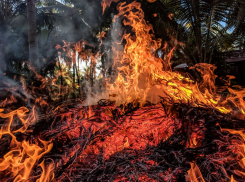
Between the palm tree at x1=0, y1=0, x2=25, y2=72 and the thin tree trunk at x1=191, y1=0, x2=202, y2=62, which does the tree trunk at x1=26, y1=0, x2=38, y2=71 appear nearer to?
the thin tree trunk at x1=191, y1=0, x2=202, y2=62

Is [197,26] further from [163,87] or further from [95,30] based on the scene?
[95,30]

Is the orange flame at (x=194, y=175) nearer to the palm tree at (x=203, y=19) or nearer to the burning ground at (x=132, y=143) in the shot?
the burning ground at (x=132, y=143)

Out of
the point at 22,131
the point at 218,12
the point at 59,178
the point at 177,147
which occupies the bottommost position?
the point at 59,178

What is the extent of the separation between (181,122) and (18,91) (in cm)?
715

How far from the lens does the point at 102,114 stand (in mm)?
2588

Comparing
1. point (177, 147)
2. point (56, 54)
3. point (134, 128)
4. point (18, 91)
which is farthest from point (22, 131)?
point (56, 54)

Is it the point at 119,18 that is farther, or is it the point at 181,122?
the point at 119,18

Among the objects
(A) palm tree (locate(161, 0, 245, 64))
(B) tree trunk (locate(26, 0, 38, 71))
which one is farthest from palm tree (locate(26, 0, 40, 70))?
(A) palm tree (locate(161, 0, 245, 64))

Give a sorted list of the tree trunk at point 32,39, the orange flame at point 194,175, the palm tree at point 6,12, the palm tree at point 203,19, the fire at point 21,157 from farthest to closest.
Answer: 1. the palm tree at point 6,12
2. the palm tree at point 203,19
3. the tree trunk at point 32,39
4. the fire at point 21,157
5. the orange flame at point 194,175

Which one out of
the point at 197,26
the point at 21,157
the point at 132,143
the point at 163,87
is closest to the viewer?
the point at 21,157

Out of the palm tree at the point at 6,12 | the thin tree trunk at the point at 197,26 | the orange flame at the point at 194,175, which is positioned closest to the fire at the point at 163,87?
the orange flame at the point at 194,175

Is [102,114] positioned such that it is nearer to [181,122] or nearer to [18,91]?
[181,122]

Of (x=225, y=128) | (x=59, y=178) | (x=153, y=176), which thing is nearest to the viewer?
(x=153, y=176)

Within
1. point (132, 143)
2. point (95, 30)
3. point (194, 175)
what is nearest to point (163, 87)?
point (132, 143)
